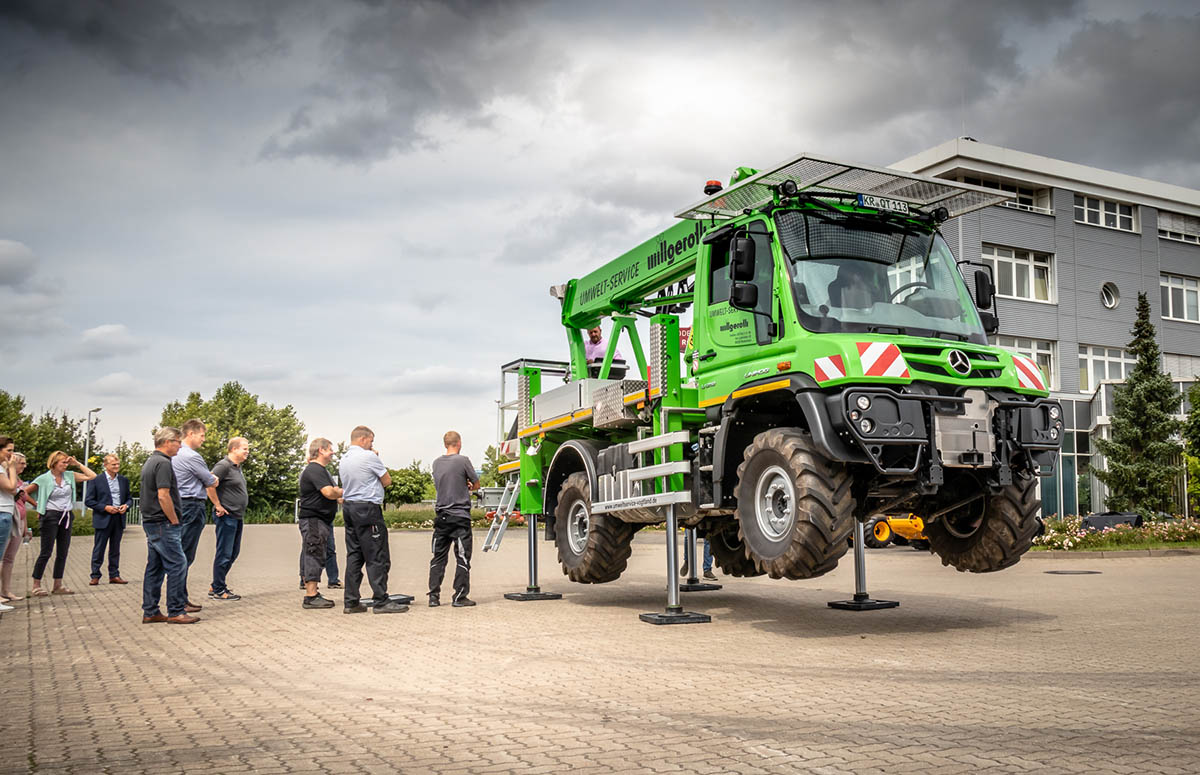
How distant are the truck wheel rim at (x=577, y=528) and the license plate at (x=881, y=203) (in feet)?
15.4

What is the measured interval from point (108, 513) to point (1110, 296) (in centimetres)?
3798

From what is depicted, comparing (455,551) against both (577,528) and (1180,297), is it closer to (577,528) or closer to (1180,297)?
(577,528)

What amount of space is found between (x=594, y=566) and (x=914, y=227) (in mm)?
4910

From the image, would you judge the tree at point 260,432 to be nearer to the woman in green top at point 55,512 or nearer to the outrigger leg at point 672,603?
the woman in green top at point 55,512

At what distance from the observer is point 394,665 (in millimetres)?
7391

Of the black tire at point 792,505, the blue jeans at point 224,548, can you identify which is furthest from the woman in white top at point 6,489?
the black tire at point 792,505

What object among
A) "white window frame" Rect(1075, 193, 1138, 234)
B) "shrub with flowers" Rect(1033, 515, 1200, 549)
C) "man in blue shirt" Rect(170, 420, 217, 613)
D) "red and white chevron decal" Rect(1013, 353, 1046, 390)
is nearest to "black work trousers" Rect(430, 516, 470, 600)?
"man in blue shirt" Rect(170, 420, 217, 613)

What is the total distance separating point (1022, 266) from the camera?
125 feet

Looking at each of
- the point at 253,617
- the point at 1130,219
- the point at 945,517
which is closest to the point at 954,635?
the point at 945,517

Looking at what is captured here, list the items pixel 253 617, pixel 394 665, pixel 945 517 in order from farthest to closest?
1. pixel 253 617
2. pixel 945 517
3. pixel 394 665

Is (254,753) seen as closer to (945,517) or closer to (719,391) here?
(719,391)

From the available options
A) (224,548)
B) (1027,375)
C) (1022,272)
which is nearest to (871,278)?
(1027,375)

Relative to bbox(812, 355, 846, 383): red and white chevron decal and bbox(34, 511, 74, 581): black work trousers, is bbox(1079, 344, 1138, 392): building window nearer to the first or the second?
bbox(812, 355, 846, 383): red and white chevron decal

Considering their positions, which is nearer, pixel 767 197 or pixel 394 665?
pixel 394 665
